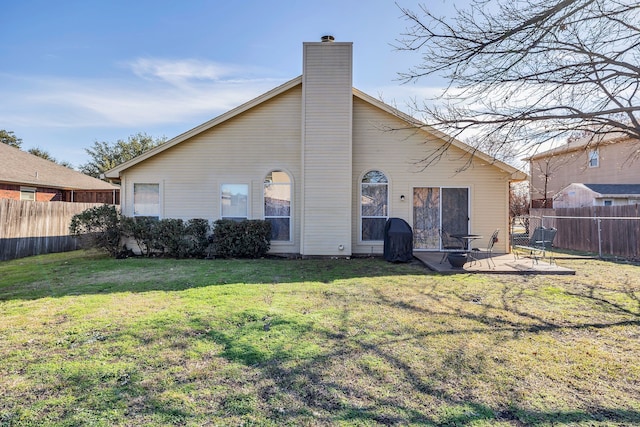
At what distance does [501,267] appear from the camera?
8.27 m

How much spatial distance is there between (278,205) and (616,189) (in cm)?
1962

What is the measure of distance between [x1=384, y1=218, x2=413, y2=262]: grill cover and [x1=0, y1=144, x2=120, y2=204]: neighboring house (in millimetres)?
16735

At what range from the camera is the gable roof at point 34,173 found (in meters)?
15.3

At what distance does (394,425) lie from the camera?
2.35 m

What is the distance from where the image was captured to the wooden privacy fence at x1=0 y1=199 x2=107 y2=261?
10.5 metres

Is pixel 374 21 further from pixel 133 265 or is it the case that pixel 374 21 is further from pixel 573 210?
pixel 573 210

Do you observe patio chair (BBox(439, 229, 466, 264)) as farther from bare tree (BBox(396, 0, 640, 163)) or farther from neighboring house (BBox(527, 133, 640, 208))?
neighboring house (BBox(527, 133, 640, 208))

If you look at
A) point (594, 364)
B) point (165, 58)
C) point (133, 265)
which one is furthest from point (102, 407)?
point (165, 58)

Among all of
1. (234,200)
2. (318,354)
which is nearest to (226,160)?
(234,200)

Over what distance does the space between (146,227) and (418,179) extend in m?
8.57

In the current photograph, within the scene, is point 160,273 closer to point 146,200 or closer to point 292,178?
point 146,200

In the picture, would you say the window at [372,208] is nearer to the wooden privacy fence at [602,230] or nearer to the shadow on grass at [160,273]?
the shadow on grass at [160,273]

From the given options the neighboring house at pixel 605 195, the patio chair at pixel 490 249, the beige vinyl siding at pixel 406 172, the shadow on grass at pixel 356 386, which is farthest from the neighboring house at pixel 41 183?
the neighboring house at pixel 605 195

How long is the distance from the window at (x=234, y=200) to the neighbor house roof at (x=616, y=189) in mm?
19193
